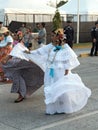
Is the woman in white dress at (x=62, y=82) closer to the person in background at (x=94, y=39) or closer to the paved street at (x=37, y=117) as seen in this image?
the paved street at (x=37, y=117)

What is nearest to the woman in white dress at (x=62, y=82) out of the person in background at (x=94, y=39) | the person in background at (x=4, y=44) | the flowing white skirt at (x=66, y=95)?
the flowing white skirt at (x=66, y=95)

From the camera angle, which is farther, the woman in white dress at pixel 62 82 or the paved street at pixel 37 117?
the woman in white dress at pixel 62 82

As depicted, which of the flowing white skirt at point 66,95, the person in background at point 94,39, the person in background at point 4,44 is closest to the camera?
the flowing white skirt at point 66,95

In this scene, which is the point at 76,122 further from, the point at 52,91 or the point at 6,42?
the point at 6,42

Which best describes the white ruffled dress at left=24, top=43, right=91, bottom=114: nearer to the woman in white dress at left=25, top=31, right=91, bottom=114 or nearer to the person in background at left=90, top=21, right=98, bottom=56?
the woman in white dress at left=25, top=31, right=91, bottom=114

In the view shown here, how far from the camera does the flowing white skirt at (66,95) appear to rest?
23.8ft

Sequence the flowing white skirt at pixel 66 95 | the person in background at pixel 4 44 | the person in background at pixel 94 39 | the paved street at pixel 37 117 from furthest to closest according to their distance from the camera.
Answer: the person in background at pixel 94 39 < the person in background at pixel 4 44 < the flowing white skirt at pixel 66 95 < the paved street at pixel 37 117

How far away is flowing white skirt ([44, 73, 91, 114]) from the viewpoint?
7262 mm

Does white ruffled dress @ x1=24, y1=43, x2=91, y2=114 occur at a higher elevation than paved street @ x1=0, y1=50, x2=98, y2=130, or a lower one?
higher

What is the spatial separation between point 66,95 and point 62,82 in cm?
25

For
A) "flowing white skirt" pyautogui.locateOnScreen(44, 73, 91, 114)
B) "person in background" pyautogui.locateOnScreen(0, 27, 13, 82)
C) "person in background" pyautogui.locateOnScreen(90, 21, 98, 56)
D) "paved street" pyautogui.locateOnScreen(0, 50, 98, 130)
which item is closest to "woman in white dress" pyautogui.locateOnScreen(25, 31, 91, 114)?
"flowing white skirt" pyautogui.locateOnScreen(44, 73, 91, 114)

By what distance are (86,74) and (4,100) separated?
4742 millimetres

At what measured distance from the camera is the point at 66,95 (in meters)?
7.38

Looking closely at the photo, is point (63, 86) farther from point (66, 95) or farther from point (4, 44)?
point (4, 44)
